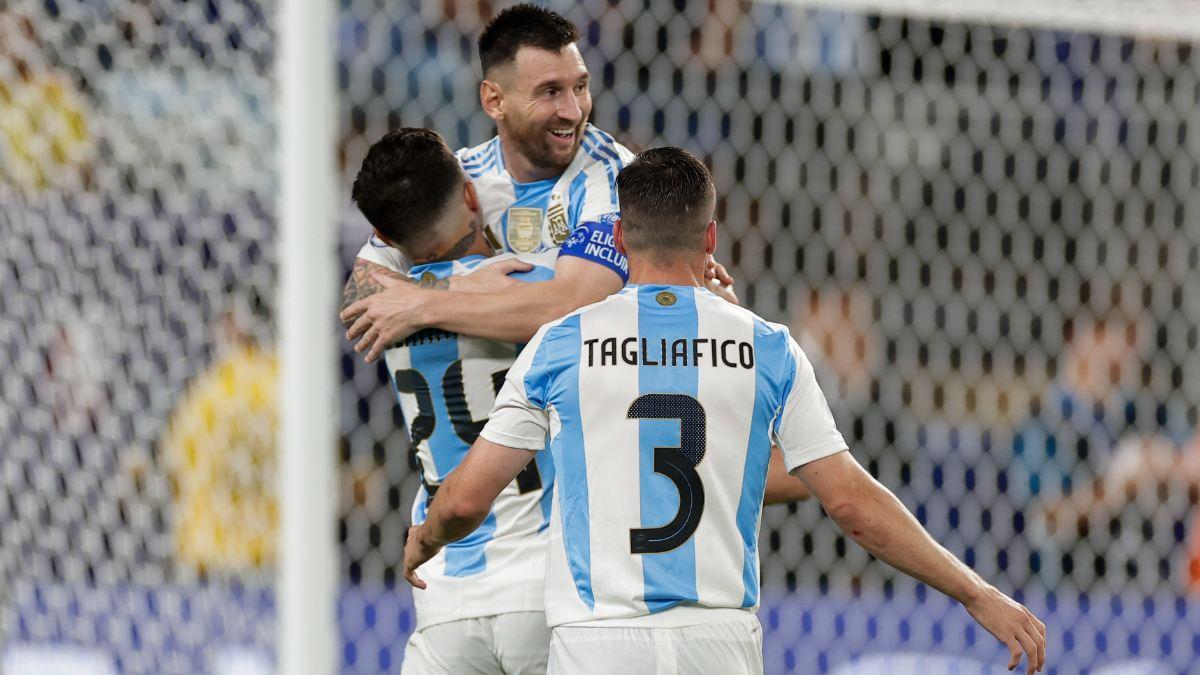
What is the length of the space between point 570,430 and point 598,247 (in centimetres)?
41

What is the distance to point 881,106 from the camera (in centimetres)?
648

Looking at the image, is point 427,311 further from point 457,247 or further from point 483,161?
point 483,161

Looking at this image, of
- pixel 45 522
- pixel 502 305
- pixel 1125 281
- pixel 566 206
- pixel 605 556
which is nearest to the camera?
pixel 605 556

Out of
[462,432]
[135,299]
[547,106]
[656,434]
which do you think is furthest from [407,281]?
[135,299]

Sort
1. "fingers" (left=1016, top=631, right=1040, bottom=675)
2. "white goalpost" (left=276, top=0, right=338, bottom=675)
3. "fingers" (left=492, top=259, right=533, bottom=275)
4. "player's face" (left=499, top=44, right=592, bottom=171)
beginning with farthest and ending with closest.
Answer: "white goalpost" (left=276, top=0, right=338, bottom=675) → "player's face" (left=499, top=44, right=592, bottom=171) → "fingers" (left=492, top=259, right=533, bottom=275) → "fingers" (left=1016, top=631, right=1040, bottom=675)

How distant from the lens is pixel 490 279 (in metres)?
2.55

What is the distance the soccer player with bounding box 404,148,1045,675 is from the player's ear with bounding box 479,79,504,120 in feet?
1.95

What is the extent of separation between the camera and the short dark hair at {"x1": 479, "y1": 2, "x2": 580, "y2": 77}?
9.00ft

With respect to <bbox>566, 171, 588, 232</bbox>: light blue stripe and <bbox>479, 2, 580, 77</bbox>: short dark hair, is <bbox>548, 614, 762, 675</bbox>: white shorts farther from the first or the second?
<bbox>479, 2, 580, 77</bbox>: short dark hair

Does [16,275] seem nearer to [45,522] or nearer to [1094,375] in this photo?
[45,522]

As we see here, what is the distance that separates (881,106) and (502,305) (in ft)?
14.2

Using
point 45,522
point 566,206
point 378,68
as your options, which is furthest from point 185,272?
point 566,206

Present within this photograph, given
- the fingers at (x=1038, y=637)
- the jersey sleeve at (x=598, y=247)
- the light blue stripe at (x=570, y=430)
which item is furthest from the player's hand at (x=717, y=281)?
the fingers at (x=1038, y=637)

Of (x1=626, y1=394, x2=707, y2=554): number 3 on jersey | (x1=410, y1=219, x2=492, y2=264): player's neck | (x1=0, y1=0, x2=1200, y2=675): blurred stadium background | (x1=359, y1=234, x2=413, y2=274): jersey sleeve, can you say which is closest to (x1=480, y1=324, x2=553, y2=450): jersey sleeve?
(x1=626, y1=394, x2=707, y2=554): number 3 on jersey
